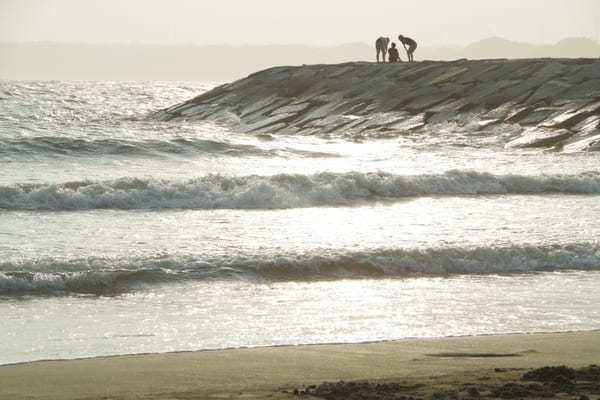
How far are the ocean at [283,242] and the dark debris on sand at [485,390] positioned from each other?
92.3 inches

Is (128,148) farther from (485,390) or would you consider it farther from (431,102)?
(485,390)

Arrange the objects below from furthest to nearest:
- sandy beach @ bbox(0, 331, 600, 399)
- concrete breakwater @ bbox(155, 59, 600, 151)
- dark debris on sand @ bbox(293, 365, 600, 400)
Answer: concrete breakwater @ bbox(155, 59, 600, 151)
sandy beach @ bbox(0, 331, 600, 399)
dark debris on sand @ bbox(293, 365, 600, 400)

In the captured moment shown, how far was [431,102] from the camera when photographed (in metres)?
33.5

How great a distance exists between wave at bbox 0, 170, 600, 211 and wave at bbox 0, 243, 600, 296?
6419 millimetres

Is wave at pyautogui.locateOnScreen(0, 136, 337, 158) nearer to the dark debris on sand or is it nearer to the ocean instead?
the ocean

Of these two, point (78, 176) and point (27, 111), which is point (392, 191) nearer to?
point (78, 176)

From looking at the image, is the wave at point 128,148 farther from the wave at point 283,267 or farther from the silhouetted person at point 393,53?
the wave at point 283,267

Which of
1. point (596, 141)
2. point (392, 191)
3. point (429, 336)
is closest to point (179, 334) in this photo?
point (429, 336)

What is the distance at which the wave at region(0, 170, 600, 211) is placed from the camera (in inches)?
763

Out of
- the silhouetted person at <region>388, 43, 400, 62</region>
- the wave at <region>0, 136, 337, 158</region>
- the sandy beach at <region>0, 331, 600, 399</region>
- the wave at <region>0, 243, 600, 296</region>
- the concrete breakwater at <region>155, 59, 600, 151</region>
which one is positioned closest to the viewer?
the sandy beach at <region>0, 331, 600, 399</region>

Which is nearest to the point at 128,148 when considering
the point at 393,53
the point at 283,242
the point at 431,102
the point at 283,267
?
the point at 431,102

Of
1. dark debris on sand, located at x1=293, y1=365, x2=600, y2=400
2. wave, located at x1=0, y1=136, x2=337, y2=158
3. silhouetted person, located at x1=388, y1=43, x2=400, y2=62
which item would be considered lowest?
dark debris on sand, located at x1=293, y1=365, x2=600, y2=400

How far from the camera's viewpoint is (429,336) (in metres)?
9.13

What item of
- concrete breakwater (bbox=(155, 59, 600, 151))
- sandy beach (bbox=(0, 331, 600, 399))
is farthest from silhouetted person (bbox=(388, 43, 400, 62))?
sandy beach (bbox=(0, 331, 600, 399))
